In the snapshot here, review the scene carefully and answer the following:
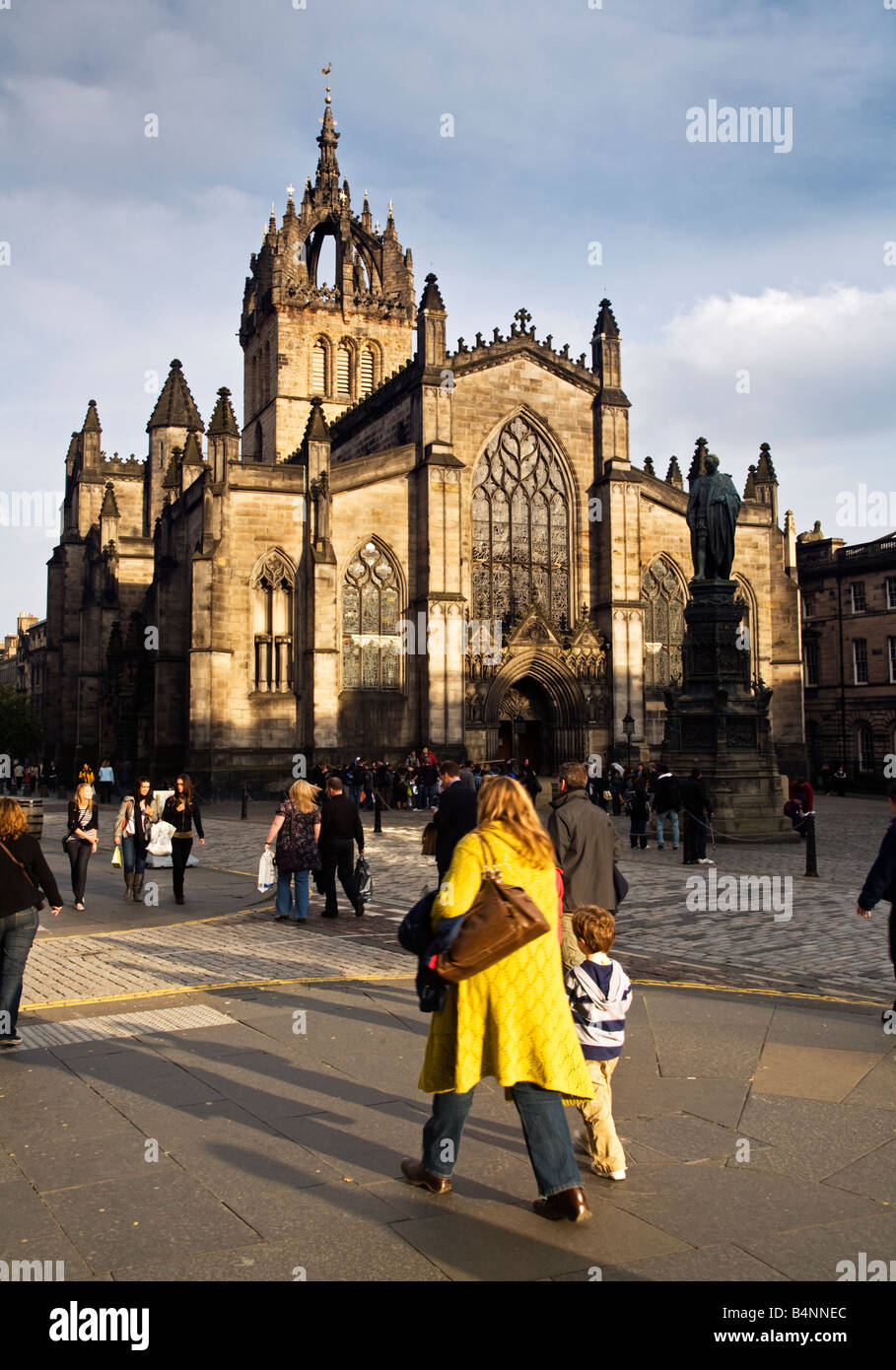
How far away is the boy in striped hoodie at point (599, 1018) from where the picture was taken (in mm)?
4754

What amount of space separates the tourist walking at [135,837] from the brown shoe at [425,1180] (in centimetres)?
932

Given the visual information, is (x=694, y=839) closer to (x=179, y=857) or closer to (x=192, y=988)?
(x=179, y=857)

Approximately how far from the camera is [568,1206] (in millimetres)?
4258

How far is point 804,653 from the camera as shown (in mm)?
52562

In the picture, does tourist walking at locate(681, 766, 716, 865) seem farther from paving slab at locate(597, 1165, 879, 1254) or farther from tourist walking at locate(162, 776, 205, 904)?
paving slab at locate(597, 1165, 879, 1254)

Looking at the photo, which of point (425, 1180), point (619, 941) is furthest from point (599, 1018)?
point (619, 941)

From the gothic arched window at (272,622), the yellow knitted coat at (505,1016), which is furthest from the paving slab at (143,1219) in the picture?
the gothic arched window at (272,622)

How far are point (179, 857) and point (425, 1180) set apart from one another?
30.3 ft

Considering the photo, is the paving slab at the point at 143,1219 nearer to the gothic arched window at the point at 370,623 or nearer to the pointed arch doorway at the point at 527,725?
the gothic arched window at the point at 370,623

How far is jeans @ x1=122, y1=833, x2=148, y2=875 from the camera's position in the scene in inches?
536

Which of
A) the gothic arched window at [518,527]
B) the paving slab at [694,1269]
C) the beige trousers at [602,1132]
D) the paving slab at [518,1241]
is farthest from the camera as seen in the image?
the gothic arched window at [518,527]

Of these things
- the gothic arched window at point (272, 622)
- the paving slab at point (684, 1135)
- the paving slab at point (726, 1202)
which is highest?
the gothic arched window at point (272, 622)

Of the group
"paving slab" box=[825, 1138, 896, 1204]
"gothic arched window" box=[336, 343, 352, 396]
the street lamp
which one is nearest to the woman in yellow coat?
"paving slab" box=[825, 1138, 896, 1204]

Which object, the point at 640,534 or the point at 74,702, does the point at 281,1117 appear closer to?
the point at 640,534
